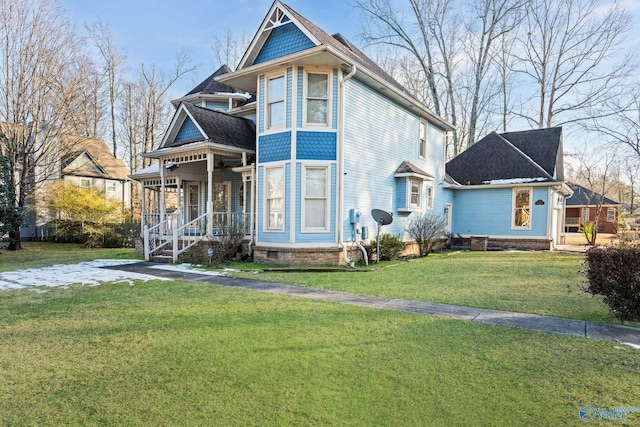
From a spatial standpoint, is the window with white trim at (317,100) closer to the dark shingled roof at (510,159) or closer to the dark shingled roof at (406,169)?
the dark shingled roof at (406,169)

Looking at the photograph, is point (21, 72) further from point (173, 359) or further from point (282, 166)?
point (173, 359)

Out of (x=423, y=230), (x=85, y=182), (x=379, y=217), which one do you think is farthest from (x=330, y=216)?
(x=85, y=182)

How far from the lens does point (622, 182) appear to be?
22.3m

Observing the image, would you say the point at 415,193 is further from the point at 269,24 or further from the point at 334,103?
the point at 269,24

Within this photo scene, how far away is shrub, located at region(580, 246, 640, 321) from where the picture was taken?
16.7ft

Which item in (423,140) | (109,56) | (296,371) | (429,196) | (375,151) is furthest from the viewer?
(109,56)

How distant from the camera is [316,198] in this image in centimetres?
1138

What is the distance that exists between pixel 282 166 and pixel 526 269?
7983 mm

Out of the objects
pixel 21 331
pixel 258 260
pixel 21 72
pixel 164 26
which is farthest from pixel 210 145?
pixel 21 72

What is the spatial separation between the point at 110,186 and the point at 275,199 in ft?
76.6

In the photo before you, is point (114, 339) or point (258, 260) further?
point (258, 260)

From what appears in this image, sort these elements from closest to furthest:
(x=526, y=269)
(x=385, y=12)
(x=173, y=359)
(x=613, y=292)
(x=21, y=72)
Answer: (x=173, y=359)
(x=613, y=292)
(x=526, y=269)
(x=21, y=72)
(x=385, y=12)

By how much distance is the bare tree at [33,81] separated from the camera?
1772 cm
